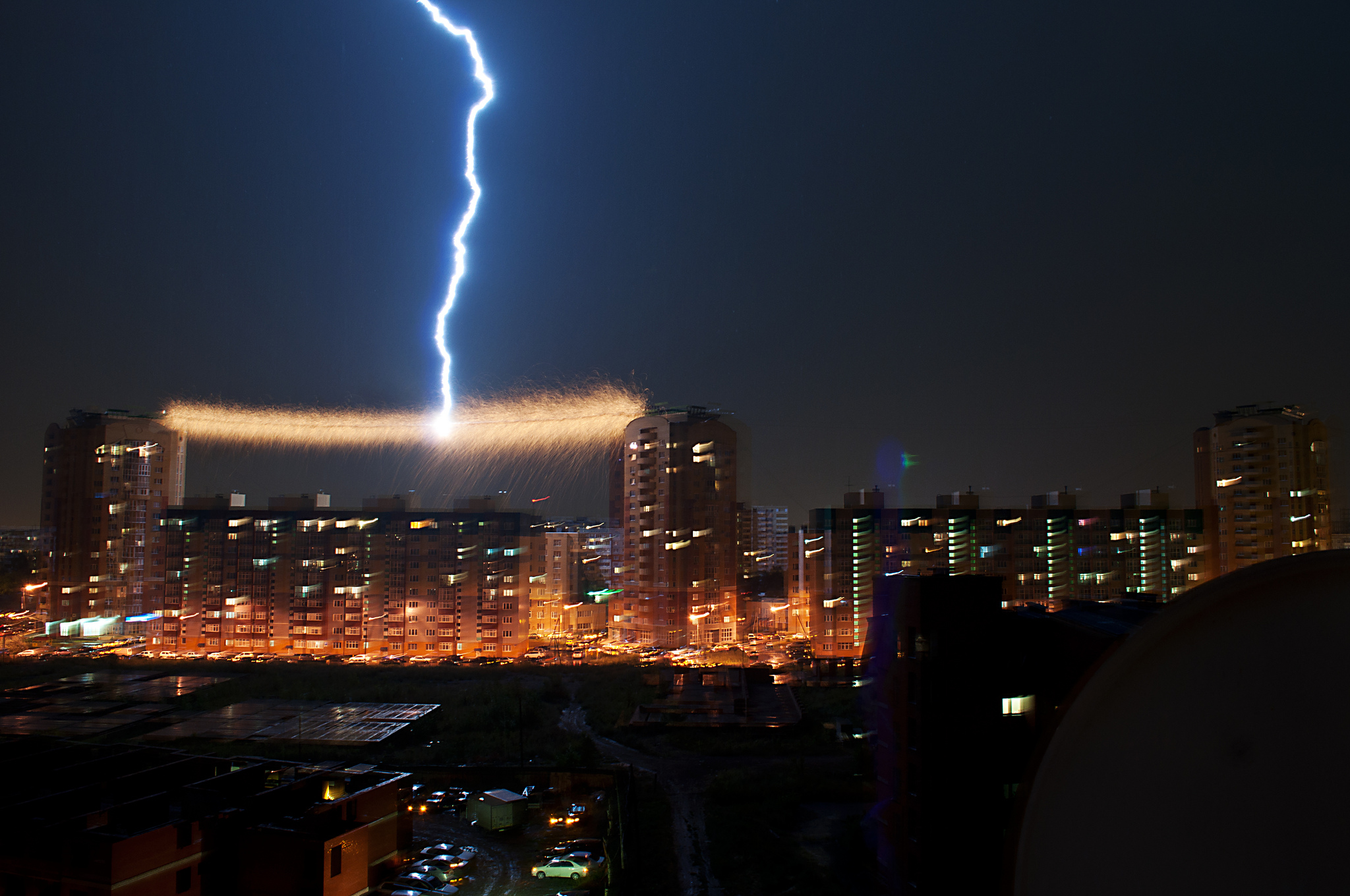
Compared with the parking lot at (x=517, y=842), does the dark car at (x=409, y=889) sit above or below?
above

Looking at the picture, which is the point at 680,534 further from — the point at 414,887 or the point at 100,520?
the point at 100,520

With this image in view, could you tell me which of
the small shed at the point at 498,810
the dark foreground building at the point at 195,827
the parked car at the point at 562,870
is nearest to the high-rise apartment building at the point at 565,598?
the small shed at the point at 498,810

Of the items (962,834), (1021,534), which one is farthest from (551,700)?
(1021,534)

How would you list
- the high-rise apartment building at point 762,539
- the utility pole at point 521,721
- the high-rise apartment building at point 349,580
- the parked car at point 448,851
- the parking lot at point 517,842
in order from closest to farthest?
the parking lot at point 517,842 < the parked car at point 448,851 < the utility pole at point 521,721 < the high-rise apartment building at point 349,580 < the high-rise apartment building at point 762,539

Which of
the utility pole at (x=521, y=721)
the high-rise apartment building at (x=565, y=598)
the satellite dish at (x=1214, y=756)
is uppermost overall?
the satellite dish at (x=1214, y=756)

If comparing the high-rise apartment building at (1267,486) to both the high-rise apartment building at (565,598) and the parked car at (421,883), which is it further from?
the parked car at (421,883)

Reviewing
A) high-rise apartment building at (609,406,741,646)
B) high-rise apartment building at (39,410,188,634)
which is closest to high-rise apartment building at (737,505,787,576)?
high-rise apartment building at (609,406,741,646)

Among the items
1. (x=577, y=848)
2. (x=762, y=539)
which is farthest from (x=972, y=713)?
(x=762, y=539)
